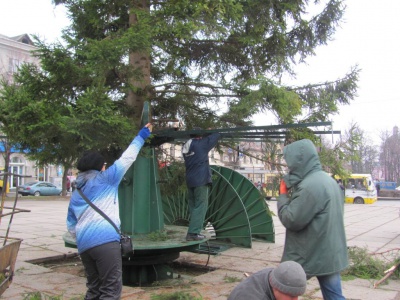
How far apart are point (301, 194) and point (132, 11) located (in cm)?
376

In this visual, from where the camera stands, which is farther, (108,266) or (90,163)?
(90,163)

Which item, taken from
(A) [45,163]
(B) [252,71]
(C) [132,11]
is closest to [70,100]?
(A) [45,163]

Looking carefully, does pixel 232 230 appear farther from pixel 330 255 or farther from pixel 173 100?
pixel 330 255

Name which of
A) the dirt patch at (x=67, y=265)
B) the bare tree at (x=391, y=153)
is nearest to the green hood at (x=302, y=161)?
the dirt patch at (x=67, y=265)

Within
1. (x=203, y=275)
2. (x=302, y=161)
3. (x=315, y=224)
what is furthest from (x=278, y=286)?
(x=203, y=275)

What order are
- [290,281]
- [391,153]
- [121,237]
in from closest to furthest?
[290,281] < [121,237] < [391,153]

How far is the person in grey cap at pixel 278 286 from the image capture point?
2088 mm

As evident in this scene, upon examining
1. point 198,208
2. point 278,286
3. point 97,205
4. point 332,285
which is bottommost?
point 332,285

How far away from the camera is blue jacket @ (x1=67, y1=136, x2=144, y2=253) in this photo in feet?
10.8

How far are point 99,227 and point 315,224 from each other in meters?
1.77

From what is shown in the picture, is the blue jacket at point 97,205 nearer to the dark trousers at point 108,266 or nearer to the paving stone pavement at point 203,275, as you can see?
the dark trousers at point 108,266

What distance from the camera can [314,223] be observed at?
3051 mm

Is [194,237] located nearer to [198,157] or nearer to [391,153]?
[198,157]

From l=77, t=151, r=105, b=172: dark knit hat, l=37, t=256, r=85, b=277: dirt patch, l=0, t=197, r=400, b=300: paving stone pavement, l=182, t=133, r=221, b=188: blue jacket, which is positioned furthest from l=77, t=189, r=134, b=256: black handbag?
l=37, t=256, r=85, b=277: dirt patch
